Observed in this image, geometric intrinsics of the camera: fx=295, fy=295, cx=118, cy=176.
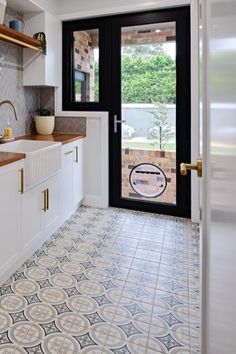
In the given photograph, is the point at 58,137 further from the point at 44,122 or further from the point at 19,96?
the point at 19,96

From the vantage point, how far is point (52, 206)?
276 cm

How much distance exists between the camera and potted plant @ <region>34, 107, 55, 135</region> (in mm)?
3475

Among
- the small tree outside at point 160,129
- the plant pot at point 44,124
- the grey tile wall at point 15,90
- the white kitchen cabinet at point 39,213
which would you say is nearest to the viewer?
the white kitchen cabinet at point 39,213

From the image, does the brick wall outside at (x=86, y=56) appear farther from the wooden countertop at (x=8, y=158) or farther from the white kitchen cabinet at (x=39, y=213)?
the wooden countertop at (x=8, y=158)

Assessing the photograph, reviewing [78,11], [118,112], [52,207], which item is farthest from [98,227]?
[78,11]

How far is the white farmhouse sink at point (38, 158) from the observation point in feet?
7.30

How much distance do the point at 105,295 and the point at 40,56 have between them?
2.53 m

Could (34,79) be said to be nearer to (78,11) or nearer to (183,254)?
(78,11)

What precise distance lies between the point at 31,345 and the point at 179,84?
2.71m

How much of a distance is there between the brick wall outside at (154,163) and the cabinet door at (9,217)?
1660mm

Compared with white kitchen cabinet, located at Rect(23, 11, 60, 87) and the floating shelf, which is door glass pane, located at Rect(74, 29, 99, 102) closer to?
white kitchen cabinet, located at Rect(23, 11, 60, 87)

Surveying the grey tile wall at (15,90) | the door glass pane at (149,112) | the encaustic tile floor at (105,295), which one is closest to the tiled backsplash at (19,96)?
the grey tile wall at (15,90)

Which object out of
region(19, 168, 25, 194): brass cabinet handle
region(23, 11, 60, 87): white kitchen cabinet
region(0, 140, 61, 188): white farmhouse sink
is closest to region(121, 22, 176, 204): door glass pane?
region(23, 11, 60, 87): white kitchen cabinet

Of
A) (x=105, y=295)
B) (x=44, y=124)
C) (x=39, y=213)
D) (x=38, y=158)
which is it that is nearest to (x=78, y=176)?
(x=44, y=124)
